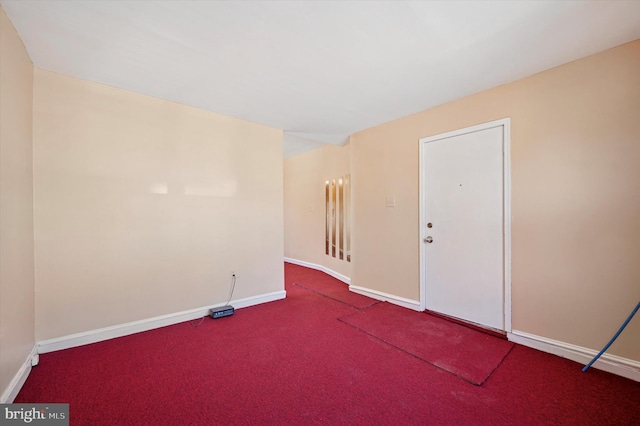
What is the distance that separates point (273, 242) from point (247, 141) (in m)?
1.41

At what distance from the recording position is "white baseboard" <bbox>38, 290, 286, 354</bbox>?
7.36 feet

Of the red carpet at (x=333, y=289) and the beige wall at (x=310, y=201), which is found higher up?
the beige wall at (x=310, y=201)

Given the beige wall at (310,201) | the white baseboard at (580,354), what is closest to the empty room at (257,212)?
the white baseboard at (580,354)

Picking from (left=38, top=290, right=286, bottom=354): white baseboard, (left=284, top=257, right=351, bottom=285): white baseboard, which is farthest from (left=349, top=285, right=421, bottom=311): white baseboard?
(left=38, top=290, right=286, bottom=354): white baseboard

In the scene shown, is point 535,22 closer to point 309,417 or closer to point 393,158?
point 393,158

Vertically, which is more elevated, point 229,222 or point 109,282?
point 229,222

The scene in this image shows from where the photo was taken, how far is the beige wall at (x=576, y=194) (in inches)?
76.4

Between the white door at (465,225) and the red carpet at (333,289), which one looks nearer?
the white door at (465,225)

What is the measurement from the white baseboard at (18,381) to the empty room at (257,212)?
0.02 meters

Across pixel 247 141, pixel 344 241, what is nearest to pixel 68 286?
pixel 247 141

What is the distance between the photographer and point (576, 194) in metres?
2.14

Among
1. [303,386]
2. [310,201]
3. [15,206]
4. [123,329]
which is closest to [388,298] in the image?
[303,386]

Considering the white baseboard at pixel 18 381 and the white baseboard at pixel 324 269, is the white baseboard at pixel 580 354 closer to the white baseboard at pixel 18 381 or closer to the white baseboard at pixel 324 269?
the white baseboard at pixel 324 269

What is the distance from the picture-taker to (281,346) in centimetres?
236
